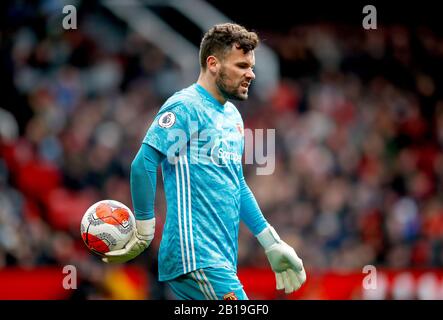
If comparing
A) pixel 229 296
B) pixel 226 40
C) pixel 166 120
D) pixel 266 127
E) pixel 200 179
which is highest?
pixel 266 127

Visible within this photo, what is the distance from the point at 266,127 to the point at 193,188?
8.55m

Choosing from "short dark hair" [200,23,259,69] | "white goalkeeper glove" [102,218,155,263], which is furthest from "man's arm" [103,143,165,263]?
"short dark hair" [200,23,259,69]

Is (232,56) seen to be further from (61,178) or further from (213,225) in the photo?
(61,178)

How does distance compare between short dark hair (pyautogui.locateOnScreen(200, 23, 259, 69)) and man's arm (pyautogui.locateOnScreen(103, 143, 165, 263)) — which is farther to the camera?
short dark hair (pyautogui.locateOnScreen(200, 23, 259, 69))

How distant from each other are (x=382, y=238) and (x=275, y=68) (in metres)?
4.10

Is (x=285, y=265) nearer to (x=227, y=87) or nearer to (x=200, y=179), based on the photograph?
(x=200, y=179)

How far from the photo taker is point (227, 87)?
226 inches

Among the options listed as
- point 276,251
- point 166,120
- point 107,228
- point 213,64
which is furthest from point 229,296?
point 213,64

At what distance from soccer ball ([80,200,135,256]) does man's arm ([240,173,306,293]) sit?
79 cm

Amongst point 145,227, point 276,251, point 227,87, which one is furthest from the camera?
point 276,251

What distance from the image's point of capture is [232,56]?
576cm

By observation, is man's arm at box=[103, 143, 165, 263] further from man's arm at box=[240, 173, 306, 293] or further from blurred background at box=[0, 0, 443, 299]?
blurred background at box=[0, 0, 443, 299]

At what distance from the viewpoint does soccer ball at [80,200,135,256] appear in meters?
5.64

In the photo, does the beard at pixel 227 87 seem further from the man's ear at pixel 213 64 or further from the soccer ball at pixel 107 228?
the soccer ball at pixel 107 228
